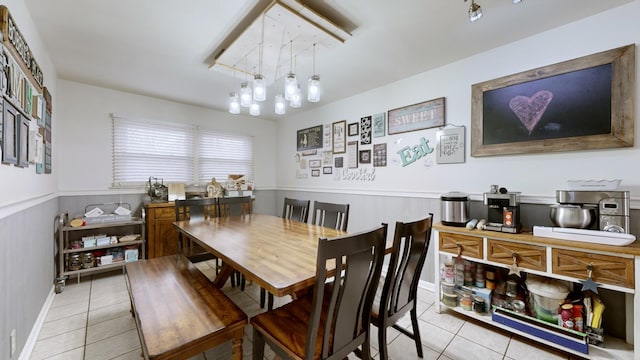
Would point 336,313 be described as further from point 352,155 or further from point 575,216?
point 352,155

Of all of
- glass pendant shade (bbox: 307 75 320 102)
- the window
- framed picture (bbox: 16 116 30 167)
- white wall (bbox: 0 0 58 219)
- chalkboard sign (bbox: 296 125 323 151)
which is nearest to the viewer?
white wall (bbox: 0 0 58 219)

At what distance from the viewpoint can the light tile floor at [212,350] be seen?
1.76 metres

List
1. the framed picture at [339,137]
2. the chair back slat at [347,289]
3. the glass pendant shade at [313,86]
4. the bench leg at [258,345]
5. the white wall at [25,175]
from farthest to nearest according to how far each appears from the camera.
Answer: the framed picture at [339,137]
the glass pendant shade at [313,86]
the white wall at [25,175]
the bench leg at [258,345]
the chair back slat at [347,289]

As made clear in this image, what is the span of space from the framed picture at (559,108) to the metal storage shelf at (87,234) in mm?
4121

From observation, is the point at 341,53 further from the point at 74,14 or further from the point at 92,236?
the point at 92,236

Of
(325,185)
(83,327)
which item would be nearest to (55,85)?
(83,327)

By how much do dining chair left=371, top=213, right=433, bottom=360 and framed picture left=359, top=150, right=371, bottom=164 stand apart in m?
1.89

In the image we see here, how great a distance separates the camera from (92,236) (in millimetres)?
3162

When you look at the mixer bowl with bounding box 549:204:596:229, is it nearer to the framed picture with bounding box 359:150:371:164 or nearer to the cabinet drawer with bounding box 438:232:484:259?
the cabinet drawer with bounding box 438:232:484:259

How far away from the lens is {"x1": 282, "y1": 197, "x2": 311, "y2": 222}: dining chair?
9.25ft

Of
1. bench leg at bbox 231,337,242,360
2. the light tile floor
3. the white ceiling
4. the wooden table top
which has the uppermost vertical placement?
the white ceiling

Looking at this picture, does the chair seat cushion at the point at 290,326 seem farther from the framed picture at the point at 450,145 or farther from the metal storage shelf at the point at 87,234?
the metal storage shelf at the point at 87,234

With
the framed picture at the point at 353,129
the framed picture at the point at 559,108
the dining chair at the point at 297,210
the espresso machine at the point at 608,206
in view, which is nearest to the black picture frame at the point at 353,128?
the framed picture at the point at 353,129

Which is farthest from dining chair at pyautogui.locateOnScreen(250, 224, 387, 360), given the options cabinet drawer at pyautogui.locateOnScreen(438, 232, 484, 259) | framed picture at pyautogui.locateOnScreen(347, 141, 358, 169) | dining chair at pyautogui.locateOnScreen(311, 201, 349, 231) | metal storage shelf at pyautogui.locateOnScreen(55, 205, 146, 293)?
metal storage shelf at pyautogui.locateOnScreen(55, 205, 146, 293)
